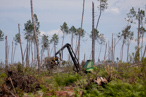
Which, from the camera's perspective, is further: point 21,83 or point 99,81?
point 99,81

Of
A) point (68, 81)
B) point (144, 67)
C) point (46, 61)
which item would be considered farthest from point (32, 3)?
point (144, 67)

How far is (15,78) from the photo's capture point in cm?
992

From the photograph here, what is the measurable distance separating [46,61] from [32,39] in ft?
83.6

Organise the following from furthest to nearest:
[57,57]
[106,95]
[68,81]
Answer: [57,57], [68,81], [106,95]

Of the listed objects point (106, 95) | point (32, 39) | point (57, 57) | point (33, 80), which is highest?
point (32, 39)

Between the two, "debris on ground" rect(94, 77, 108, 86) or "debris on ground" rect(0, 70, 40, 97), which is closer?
"debris on ground" rect(0, 70, 40, 97)

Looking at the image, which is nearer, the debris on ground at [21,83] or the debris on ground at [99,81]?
the debris on ground at [21,83]

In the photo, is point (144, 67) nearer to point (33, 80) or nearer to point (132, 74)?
point (132, 74)

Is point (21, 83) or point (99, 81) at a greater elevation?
point (21, 83)

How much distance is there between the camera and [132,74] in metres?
12.7

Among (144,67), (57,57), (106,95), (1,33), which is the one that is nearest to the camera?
(106,95)

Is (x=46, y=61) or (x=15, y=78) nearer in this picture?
(x=15, y=78)

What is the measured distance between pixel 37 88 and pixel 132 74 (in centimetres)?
605

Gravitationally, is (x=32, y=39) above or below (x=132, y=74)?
above
